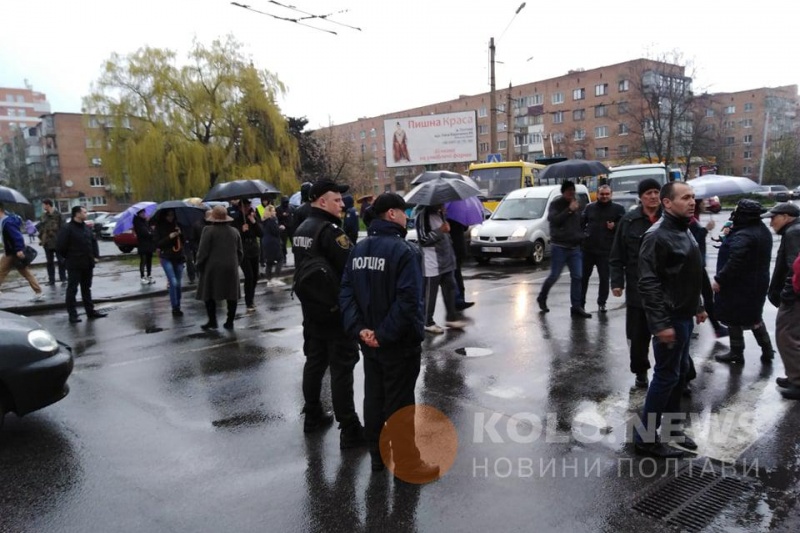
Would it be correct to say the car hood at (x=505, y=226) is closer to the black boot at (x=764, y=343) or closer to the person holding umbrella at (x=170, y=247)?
the person holding umbrella at (x=170, y=247)

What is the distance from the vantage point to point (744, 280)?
201 inches

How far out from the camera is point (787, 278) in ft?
15.3

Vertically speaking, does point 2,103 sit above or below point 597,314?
above

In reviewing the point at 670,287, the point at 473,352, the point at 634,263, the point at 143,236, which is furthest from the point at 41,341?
the point at 143,236

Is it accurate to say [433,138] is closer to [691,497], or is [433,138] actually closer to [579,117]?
[691,497]

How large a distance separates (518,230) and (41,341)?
10464 mm

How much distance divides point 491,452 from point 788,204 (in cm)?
356

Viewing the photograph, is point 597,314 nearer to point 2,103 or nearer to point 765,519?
point 765,519

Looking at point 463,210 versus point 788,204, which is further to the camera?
point 463,210

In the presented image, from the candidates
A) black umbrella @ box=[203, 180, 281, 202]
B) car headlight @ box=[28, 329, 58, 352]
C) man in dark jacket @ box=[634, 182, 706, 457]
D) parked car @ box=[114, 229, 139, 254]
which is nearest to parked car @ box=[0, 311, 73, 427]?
car headlight @ box=[28, 329, 58, 352]

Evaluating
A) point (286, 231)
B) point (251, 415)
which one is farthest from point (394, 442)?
point (286, 231)
